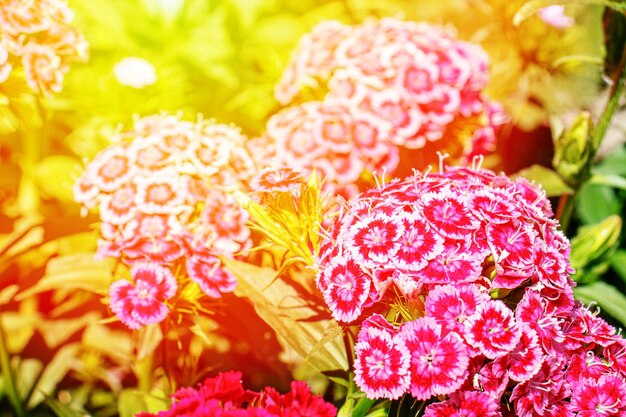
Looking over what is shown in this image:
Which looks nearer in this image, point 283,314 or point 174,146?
point 283,314

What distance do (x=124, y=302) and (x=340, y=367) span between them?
0.35m

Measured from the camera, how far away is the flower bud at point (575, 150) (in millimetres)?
1373

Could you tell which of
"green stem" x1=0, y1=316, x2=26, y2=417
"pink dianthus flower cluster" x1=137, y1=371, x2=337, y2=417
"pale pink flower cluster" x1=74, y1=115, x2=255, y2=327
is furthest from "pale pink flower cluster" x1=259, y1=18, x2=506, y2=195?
"green stem" x1=0, y1=316, x2=26, y2=417

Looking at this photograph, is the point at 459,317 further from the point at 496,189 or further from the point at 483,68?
the point at 483,68

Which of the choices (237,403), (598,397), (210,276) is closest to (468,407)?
(598,397)

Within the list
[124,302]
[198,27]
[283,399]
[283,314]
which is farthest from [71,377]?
[198,27]

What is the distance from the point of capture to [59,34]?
133cm

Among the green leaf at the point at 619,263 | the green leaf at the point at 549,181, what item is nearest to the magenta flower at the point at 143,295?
the green leaf at the point at 549,181

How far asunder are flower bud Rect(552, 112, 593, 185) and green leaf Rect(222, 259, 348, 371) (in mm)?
624

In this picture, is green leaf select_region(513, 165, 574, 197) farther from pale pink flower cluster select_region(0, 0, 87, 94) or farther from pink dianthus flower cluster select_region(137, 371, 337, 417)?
pale pink flower cluster select_region(0, 0, 87, 94)

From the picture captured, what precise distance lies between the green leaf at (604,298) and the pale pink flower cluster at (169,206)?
690 millimetres

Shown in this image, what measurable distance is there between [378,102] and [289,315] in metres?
0.51

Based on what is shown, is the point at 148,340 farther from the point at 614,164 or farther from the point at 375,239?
the point at 614,164

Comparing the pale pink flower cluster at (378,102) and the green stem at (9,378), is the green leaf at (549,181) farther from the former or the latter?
the green stem at (9,378)
